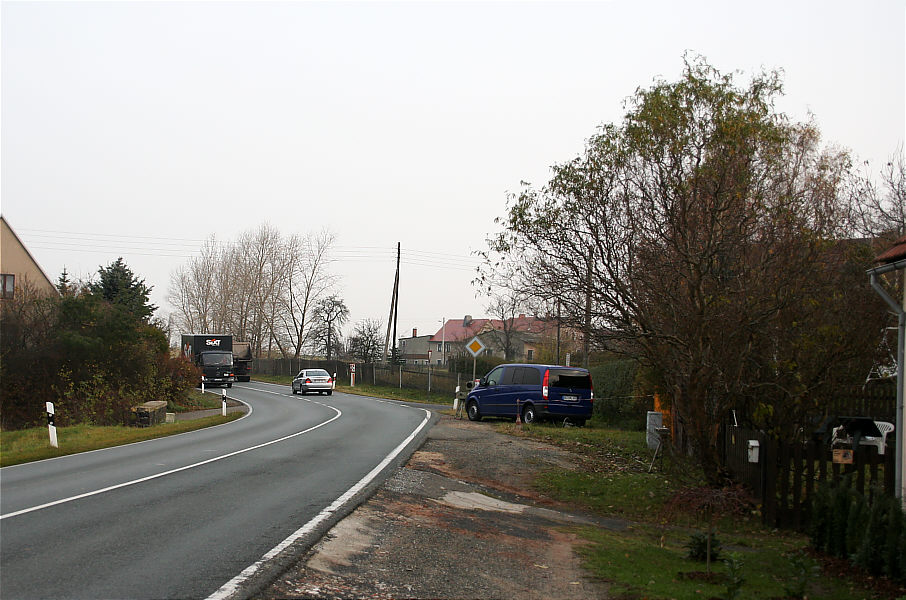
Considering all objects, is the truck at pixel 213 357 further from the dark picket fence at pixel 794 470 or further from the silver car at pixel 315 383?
the dark picket fence at pixel 794 470

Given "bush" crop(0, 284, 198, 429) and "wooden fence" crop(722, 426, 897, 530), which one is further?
"bush" crop(0, 284, 198, 429)

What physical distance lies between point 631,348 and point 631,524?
3567mm

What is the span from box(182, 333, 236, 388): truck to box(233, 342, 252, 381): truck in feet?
18.0

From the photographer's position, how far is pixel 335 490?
37.6ft

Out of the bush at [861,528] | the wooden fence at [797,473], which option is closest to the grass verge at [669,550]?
the bush at [861,528]

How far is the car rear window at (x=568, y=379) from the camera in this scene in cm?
2386

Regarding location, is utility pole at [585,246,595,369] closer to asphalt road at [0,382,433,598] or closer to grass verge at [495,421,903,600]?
grass verge at [495,421,903,600]

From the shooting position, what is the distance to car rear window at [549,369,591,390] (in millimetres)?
23859

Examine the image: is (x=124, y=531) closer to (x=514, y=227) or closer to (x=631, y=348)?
(x=514, y=227)

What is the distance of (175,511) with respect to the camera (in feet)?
31.4

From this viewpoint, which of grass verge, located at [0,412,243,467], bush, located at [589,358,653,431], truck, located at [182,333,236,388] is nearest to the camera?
grass verge, located at [0,412,243,467]

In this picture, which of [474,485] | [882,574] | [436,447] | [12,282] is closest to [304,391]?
[12,282]

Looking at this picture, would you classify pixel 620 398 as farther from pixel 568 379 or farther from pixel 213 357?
pixel 213 357

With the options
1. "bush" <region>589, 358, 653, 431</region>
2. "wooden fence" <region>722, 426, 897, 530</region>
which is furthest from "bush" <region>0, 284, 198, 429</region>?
"wooden fence" <region>722, 426, 897, 530</region>
